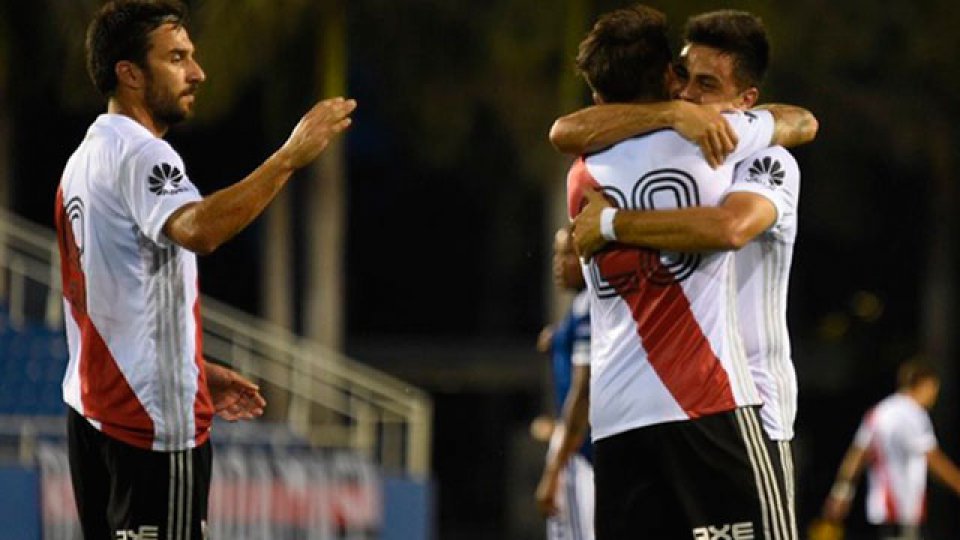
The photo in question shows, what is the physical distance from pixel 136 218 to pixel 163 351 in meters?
0.41

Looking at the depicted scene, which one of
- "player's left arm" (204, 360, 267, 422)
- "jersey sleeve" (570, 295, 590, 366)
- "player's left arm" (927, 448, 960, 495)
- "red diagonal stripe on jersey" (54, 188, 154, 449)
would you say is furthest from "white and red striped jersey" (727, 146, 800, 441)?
"player's left arm" (927, 448, 960, 495)

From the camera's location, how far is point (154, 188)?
7.73m

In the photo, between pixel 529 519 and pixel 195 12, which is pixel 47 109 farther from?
pixel 529 519

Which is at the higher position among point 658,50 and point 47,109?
point 47,109

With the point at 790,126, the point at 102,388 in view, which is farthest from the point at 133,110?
the point at 790,126

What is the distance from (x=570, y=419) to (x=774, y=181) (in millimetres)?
4052

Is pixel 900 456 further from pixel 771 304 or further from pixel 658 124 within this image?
pixel 658 124

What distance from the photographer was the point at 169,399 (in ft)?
25.8

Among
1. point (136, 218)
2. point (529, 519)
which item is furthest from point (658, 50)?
point (529, 519)

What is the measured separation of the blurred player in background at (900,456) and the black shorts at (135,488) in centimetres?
1423

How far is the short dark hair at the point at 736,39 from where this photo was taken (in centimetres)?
809

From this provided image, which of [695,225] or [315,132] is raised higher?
[315,132]

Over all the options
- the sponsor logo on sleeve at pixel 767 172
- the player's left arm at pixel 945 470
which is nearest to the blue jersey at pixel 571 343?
the sponsor logo on sleeve at pixel 767 172

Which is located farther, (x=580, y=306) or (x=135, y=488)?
(x=580, y=306)
